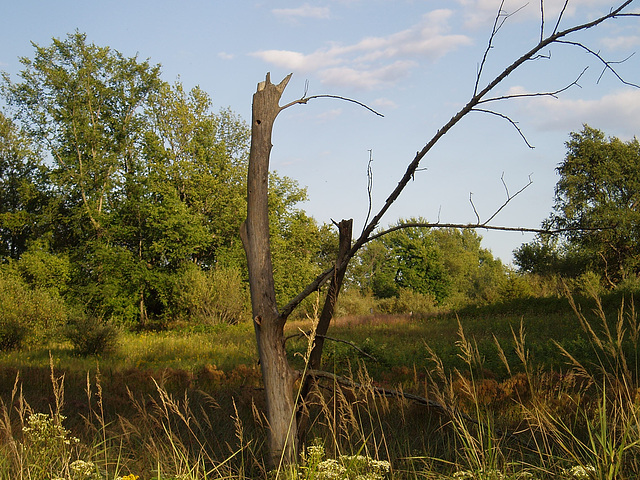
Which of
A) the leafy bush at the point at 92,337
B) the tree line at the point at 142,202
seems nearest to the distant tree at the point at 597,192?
the tree line at the point at 142,202

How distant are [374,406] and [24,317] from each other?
1524 centimetres

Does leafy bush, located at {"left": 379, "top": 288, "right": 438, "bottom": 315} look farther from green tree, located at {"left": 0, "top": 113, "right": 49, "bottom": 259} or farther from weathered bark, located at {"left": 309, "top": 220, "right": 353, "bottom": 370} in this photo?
weathered bark, located at {"left": 309, "top": 220, "right": 353, "bottom": 370}

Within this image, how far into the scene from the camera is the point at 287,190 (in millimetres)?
36188

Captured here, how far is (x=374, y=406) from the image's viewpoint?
16.0 ft

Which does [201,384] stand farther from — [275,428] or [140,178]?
[140,178]

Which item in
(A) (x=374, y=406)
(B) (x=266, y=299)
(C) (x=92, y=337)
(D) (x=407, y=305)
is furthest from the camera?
(D) (x=407, y=305)

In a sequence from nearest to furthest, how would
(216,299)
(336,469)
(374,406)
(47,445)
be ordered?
(336,469)
(47,445)
(374,406)
(216,299)

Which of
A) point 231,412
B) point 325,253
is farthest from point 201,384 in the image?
point 325,253

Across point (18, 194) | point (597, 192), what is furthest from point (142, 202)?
point (597, 192)

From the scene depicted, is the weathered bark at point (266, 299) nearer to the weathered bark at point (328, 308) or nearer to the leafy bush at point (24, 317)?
the weathered bark at point (328, 308)

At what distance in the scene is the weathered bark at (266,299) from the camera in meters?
3.08

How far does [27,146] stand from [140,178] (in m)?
6.71

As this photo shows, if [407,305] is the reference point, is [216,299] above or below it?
above

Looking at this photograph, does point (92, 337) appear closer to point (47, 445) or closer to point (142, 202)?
point (47, 445)
